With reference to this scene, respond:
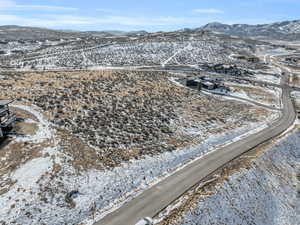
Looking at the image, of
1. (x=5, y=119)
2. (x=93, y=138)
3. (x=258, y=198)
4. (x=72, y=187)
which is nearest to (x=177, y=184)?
(x=258, y=198)

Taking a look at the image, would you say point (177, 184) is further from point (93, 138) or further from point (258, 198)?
point (93, 138)

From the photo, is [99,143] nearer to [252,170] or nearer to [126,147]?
[126,147]

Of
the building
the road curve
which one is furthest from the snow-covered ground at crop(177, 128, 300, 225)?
the building

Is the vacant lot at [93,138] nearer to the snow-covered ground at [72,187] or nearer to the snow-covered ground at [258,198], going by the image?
the snow-covered ground at [72,187]

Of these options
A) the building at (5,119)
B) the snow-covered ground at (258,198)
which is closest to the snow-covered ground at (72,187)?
the building at (5,119)

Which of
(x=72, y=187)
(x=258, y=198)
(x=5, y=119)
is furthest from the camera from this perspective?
(x=5, y=119)
